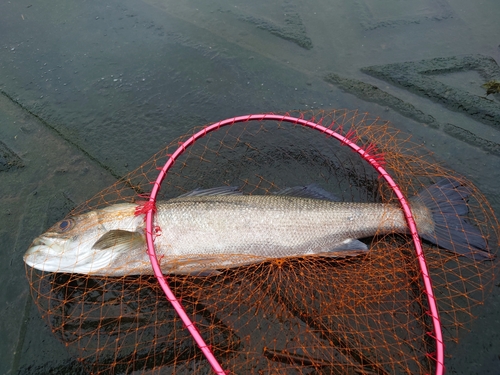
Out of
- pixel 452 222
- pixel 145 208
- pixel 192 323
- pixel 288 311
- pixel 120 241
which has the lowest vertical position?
pixel 288 311

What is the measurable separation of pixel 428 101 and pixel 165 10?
156 inches

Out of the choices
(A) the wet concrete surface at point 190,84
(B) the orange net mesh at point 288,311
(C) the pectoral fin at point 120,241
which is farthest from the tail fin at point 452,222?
(C) the pectoral fin at point 120,241

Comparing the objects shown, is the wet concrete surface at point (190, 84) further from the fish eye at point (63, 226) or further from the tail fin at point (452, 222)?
the tail fin at point (452, 222)

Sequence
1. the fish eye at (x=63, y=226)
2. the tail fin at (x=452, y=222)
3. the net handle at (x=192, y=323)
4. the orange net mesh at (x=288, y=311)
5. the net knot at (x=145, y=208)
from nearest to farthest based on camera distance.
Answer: the net handle at (x=192, y=323), the orange net mesh at (x=288, y=311), the net knot at (x=145, y=208), the tail fin at (x=452, y=222), the fish eye at (x=63, y=226)

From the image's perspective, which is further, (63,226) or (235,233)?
(63,226)

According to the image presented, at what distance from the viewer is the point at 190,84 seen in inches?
195

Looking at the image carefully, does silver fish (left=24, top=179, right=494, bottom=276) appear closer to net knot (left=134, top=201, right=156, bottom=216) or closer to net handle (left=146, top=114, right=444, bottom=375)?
net knot (left=134, top=201, right=156, bottom=216)

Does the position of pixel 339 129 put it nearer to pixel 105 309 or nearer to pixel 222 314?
pixel 222 314

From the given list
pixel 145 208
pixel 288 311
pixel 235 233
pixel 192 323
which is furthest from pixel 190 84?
pixel 192 323

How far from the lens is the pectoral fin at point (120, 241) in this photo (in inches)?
132

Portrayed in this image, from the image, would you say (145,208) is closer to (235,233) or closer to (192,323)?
(235,233)

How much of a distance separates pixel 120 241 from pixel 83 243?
0.38m

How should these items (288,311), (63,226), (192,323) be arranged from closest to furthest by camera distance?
(192,323) < (288,311) < (63,226)

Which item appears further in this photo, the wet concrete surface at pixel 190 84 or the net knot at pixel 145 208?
the wet concrete surface at pixel 190 84
